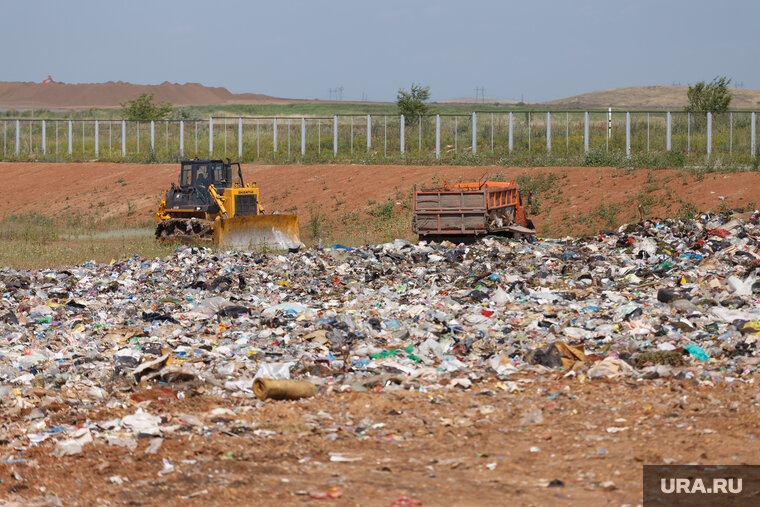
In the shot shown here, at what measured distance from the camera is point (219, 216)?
19562 millimetres

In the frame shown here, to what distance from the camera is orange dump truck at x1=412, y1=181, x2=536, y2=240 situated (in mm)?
17812

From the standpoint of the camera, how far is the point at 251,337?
32.4 ft

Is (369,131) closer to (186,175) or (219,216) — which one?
(186,175)

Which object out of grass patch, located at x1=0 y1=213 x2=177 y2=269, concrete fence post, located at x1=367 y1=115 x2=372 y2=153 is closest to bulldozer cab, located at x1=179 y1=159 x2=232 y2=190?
grass patch, located at x1=0 y1=213 x2=177 y2=269

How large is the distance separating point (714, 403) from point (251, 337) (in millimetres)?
4941

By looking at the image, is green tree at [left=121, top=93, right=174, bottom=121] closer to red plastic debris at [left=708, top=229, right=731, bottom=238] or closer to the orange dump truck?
the orange dump truck

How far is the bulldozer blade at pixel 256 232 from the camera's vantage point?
18172mm

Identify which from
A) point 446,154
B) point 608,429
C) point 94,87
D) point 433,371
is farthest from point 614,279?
point 94,87

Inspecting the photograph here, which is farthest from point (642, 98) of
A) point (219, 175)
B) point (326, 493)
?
point (326, 493)

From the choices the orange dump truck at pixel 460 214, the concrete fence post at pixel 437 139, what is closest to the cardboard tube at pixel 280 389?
the orange dump truck at pixel 460 214

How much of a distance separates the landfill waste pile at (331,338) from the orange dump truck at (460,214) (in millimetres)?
2457

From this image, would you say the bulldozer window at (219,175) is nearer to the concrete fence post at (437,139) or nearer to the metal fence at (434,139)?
the metal fence at (434,139)

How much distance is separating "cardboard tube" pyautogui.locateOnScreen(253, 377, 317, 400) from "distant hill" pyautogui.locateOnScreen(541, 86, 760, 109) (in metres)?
93.6

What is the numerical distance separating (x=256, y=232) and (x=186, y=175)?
310 centimetres
